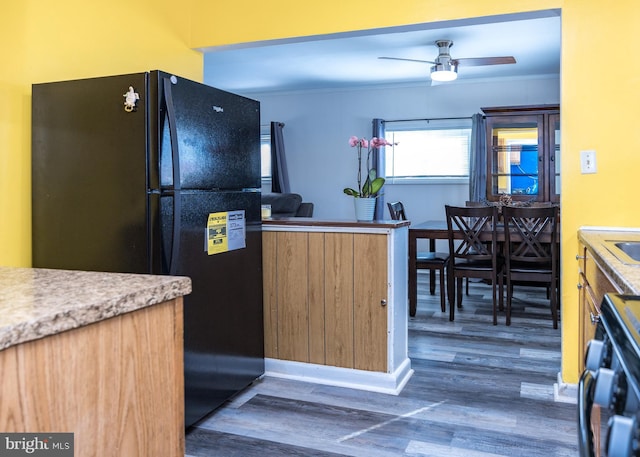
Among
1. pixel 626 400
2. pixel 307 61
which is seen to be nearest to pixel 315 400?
pixel 626 400

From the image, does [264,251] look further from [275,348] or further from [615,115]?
[615,115]

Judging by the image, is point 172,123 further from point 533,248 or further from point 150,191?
point 533,248

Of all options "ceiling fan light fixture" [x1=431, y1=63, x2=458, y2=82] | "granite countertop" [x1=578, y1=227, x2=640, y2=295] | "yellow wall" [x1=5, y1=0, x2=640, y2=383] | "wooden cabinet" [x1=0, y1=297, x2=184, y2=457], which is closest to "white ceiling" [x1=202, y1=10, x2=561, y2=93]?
"ceiling fan light fixture" [x1=431, y1=63, x2=458, y2=82]

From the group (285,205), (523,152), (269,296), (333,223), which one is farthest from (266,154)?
(333,223)

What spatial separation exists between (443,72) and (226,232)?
2971 mm

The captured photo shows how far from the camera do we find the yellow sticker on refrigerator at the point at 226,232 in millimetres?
2428

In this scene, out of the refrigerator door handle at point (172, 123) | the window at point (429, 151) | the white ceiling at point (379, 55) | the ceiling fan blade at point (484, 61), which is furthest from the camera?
the window at point (429, 151)

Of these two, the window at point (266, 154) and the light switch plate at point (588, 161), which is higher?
the window at point (266, 154)

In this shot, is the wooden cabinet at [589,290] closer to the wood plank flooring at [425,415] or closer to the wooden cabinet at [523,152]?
the wood plank flooring at [425,415]

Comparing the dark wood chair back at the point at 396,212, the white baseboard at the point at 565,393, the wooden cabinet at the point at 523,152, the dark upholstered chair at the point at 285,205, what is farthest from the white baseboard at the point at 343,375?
the wooden cabinet at the point at 523,152

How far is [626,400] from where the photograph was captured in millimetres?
689

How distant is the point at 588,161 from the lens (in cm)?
260

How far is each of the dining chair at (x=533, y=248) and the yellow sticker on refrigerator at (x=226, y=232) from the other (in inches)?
87.7

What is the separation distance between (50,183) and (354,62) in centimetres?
408
